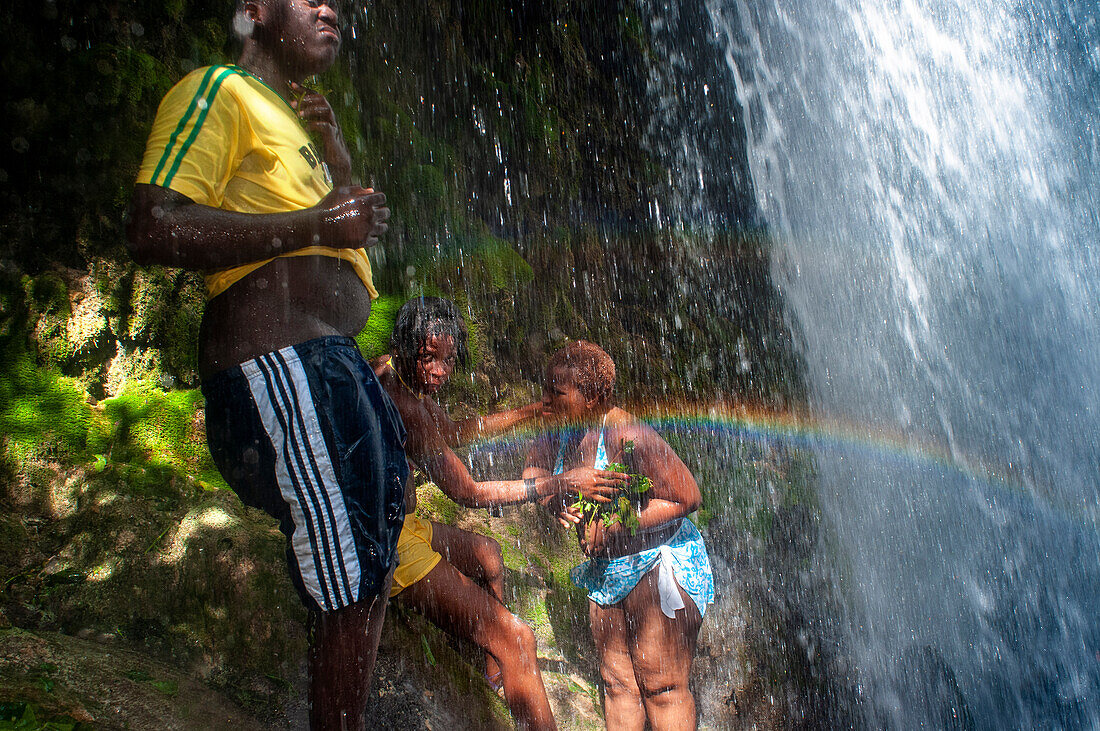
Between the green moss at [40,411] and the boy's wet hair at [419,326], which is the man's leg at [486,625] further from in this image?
the green moss at [40,411]

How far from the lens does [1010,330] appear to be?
7.00 meters

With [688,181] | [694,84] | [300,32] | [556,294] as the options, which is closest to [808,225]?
[688,181]

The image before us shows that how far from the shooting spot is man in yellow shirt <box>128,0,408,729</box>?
161 centimetres

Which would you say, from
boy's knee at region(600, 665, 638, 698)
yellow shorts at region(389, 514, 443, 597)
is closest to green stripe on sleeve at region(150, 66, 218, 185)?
yellow shorts at region(389, 514, 443, 597)

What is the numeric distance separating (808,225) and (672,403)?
101 inches

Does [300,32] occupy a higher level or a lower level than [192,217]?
higher

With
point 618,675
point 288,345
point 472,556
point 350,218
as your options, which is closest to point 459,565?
point 472,556

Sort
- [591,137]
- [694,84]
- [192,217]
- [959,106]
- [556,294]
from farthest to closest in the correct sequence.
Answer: [694,84] < [591,137] < [959,106] < [556,294] < [192,217]

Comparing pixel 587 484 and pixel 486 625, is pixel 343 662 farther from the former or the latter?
pixel 587 484

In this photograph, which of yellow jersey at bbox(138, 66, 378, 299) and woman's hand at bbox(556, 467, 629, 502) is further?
woman's hand at bbox(556, 467, 629, 502)

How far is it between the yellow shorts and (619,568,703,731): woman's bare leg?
3.57ft

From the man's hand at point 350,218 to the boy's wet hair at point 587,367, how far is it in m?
1.48

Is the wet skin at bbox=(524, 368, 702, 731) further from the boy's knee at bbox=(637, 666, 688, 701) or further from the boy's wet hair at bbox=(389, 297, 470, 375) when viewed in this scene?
the boy's wet hair at bbox=(389, 297, 470, 375)

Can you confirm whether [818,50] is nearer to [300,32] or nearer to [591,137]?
[591,137]
